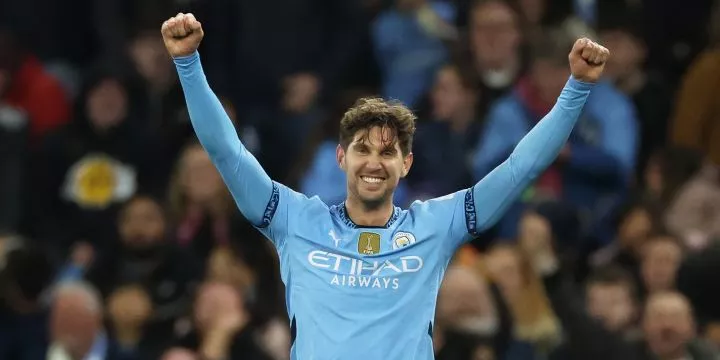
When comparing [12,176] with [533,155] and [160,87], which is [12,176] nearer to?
[160,87]

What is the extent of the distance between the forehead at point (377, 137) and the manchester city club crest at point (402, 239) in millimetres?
338

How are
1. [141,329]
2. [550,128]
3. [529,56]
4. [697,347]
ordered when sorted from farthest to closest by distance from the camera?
1. [529,56]
2. [141,329]
3. [697,347]
4. [550,128]

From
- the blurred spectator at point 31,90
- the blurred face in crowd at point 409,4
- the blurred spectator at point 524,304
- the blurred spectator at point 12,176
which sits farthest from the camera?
the blurred spectator at point 31,90

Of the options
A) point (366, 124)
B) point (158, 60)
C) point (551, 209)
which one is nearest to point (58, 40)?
point (158, 60)

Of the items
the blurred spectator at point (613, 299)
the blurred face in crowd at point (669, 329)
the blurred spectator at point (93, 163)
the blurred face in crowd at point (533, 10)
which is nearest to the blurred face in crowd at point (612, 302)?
the blurred spectator at point (613, 299)

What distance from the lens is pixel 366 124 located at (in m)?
7.11

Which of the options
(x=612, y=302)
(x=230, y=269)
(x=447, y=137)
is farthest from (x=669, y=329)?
(x=230, y=269)

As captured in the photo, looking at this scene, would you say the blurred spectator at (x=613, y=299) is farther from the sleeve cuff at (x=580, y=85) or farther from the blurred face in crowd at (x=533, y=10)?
the sleeve cuff at (x=580, y=85)

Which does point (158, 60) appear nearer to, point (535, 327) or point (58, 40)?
point (58, 40)

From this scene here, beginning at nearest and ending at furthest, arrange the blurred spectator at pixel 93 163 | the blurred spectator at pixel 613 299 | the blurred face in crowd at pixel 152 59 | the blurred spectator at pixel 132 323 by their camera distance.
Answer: the blurred spectator at pixel 613 299 → the blurred spectator at pixel 132 323 → the blurred spectator at pixel 93 163 → the blurred face in crowd at pixel 152 59

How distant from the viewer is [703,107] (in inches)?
504

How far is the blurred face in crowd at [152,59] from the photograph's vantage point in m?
13.7

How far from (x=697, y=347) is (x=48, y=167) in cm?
501

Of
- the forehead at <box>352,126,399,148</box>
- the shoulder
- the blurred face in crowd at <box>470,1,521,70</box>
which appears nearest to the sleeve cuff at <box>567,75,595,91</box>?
the forehead at <box>352,126,399,148</box>
